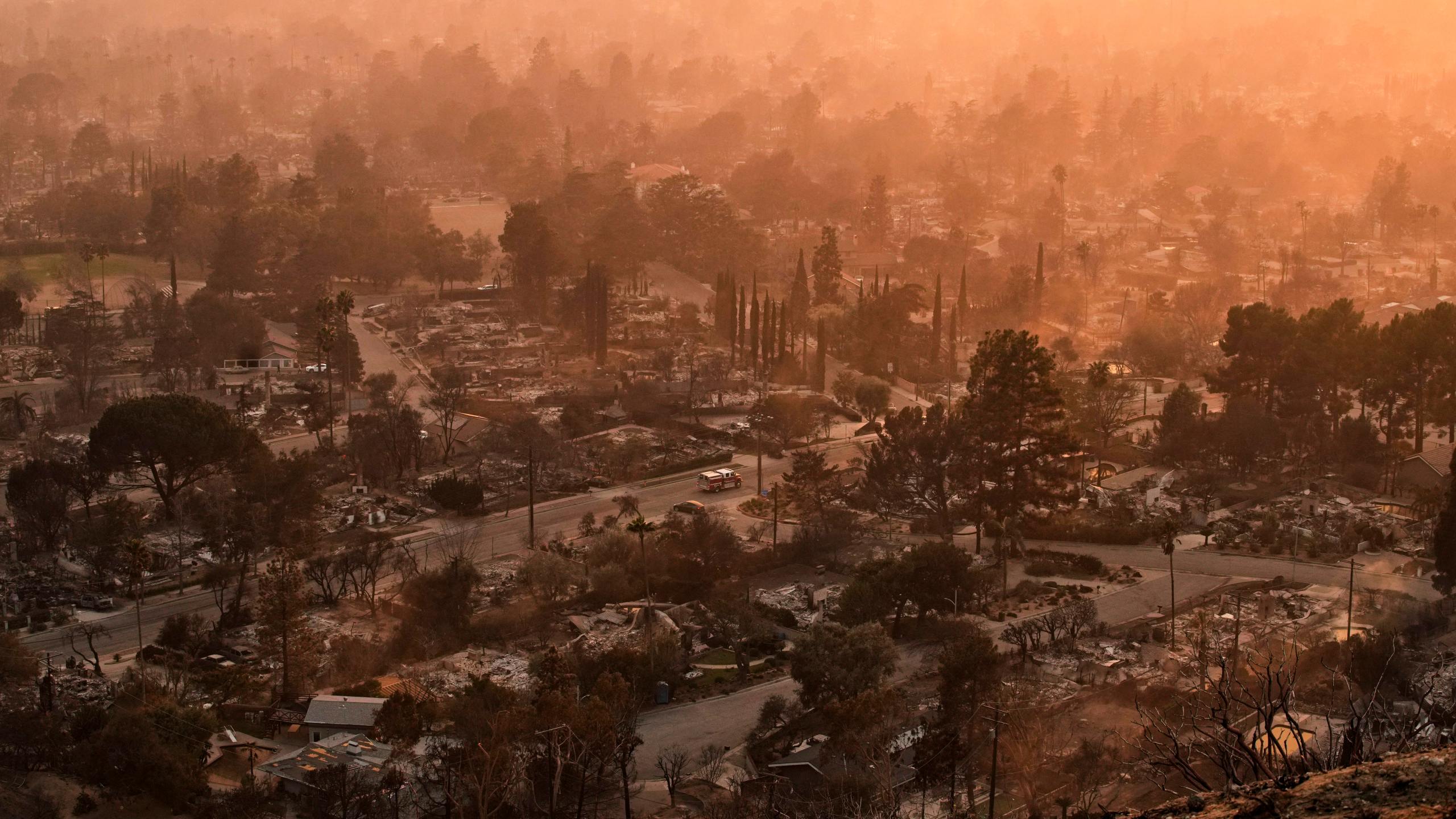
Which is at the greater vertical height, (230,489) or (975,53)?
(975,53)

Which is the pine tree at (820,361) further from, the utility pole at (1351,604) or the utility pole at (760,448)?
the utility pole at (1351,604)

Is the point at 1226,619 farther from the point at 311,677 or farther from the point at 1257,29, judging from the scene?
the point at 1257,29

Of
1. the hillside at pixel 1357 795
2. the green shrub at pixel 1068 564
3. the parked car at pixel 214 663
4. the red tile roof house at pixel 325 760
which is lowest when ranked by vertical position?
the parked car at pixel 214 663

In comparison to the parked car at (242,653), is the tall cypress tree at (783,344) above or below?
above

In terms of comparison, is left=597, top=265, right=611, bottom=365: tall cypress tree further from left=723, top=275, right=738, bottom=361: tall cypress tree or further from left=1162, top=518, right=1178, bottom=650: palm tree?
left=1162, top=518, right=1178, bottom=650: palm tree

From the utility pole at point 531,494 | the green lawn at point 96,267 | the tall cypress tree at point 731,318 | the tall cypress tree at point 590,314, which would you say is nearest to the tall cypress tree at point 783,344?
the tall cypress tree at point 731,318

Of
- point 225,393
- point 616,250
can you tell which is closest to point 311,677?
point 225,393
